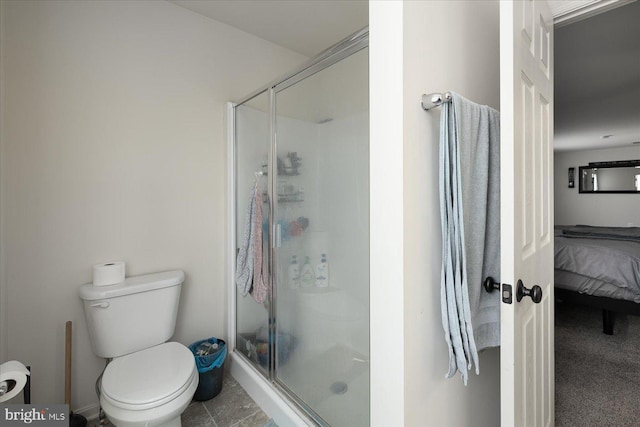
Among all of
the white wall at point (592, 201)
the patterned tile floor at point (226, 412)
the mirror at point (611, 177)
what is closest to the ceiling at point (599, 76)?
the mirror at point (611, 177)

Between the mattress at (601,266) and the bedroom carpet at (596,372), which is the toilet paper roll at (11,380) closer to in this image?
the bedroom carpet at (596,372)

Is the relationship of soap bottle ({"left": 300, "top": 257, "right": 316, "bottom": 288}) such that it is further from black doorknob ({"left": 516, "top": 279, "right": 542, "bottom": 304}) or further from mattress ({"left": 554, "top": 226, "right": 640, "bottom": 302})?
mattress ({"left": 554, "top": 226, "right": 640, "bottom": 302})

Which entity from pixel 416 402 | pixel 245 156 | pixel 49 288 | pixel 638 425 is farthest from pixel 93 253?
pixel 638 425

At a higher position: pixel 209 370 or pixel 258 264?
pixel 258 264

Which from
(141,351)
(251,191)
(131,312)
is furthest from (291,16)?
(141,351)

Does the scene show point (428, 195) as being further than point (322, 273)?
No

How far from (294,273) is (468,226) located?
36.8 inches

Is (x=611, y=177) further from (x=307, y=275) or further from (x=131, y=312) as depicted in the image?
(x=131, y=312)

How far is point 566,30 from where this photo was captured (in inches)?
81.1

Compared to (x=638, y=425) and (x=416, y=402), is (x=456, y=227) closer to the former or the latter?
(x=416, y=402)

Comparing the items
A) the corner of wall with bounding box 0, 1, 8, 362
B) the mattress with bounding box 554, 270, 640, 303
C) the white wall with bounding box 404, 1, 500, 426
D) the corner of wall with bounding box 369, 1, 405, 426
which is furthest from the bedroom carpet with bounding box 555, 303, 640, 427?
the corner of wall with bounding box 0, 1, 8, 362

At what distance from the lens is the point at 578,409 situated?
5.62 feet

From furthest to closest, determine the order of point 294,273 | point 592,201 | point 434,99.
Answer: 1. point 592,201
2. point 294,273
3. point 434,99

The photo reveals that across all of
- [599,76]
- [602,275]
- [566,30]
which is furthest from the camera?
[599,76]
